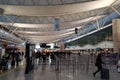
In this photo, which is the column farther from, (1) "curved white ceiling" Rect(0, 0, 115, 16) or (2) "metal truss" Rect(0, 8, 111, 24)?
(1) "curved white ceiling" Rect(0, 0, 115, 16)

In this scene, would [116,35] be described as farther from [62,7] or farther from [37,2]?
[37,2]

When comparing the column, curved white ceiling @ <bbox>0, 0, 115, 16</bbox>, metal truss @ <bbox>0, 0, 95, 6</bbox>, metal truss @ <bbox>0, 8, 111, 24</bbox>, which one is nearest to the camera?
metal truss @ <bbox>0, 0, 95, 6</bbox>

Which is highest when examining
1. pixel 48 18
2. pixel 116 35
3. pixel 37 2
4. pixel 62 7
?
pixel 48 18

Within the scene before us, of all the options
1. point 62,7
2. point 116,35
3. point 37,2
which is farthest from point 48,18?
point 37,2

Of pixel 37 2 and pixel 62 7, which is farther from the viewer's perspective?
pixel 62 7

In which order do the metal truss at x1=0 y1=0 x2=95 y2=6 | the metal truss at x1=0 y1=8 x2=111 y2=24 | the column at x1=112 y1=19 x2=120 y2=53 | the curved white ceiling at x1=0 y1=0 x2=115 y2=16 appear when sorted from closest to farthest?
1. the metal truss at x1=0 y1=0 x2=95 y2=6
2. the curved white ceiling at x1=0 y1=0 x2=115 y2=16
3. the column at x1=112 y1=19 x2=120 y2=53
4. the metal truss at x1=0 y1=8 x2=111 y2=24

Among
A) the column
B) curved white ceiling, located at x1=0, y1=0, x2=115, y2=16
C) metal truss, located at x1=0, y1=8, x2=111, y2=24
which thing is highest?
metal truss, located at x1=0, y1=8, x2=111, y2=24

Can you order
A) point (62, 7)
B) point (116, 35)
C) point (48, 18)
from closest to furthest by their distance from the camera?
point (62, 7) < point (116, 35) < point (48, 18)

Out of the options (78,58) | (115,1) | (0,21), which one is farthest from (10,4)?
(0,21)

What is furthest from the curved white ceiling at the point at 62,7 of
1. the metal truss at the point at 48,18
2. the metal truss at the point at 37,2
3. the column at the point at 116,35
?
the metal truss at the point at 48,18

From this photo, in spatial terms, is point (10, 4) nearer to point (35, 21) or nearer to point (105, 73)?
point (105, 73)

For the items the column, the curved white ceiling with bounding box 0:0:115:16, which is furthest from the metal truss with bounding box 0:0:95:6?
the column

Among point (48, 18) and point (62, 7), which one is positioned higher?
point (48, 18)

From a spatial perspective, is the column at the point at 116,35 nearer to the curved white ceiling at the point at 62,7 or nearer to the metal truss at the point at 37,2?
the curved white ceiling at the point at 62,7
